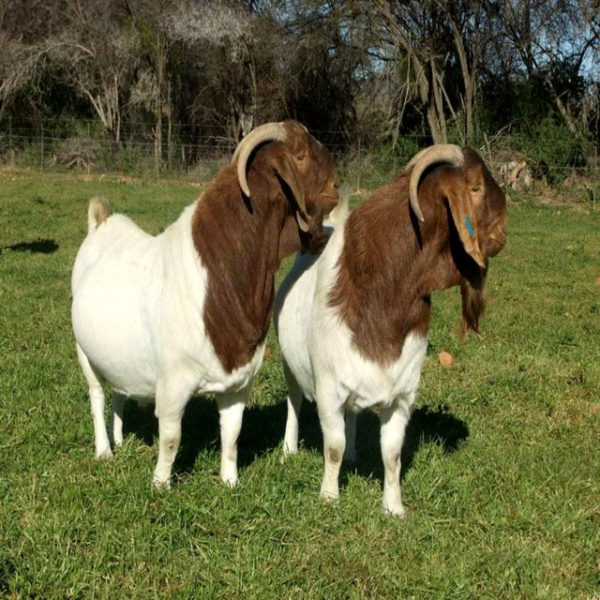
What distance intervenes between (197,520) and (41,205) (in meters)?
13.5

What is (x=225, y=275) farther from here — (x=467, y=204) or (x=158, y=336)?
(x=467, y=204)

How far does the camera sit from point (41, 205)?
16.2 m

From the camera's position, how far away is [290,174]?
3.78 meters

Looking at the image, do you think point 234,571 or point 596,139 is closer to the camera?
point 234,571

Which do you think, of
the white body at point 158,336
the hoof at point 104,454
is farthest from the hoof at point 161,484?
the hoof at point 104,454

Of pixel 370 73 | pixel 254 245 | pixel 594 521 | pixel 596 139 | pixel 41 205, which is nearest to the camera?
pixel 254 245

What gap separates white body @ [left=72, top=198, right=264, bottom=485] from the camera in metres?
3.96

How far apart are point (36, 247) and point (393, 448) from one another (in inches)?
365

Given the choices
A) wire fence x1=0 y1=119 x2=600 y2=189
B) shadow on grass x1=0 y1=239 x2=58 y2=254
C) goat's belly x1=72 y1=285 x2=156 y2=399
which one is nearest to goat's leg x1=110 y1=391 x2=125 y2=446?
goat's belly x1=72 y1=285 x2=156 y2=399

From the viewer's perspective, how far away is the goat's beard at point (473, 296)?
3.96 metres

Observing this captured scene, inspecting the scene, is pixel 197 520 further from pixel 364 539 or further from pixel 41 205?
pixel 41 205

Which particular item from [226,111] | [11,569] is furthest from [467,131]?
[11,569]

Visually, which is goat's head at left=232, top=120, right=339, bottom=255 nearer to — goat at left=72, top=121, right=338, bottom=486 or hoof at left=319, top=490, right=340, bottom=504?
goat at left=72, top=121, right=338, bottom=486

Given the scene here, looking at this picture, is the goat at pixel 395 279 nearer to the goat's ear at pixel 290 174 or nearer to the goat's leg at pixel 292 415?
the goat's ear at pixel 290 174
